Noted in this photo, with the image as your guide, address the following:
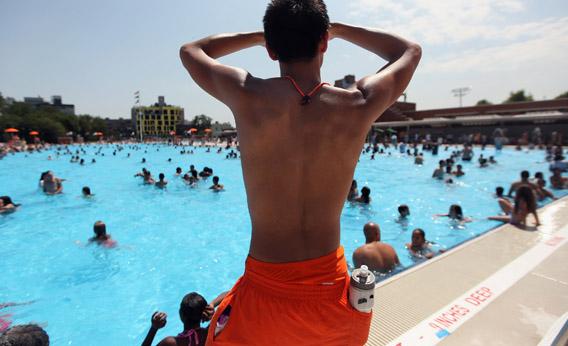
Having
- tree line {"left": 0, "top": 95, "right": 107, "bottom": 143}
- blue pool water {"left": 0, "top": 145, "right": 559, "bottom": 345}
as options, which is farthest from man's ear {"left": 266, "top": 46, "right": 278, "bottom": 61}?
tree line {"left": 0, "top": 95, "right": 107, "bottom": 143}

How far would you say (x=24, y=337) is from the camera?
6.73 ft

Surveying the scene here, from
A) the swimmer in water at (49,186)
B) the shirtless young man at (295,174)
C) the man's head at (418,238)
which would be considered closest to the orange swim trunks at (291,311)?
the shirtless young man at (295,174)

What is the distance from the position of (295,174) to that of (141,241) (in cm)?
811

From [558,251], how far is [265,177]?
5.50 meters

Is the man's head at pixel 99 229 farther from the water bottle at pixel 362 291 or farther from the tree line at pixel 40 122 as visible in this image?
the tree line at pixel 40 122

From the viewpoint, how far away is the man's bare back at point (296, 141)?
45.6 inches

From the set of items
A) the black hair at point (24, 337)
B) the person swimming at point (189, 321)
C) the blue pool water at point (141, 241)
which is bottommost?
the blue pool water at point (141, 241)

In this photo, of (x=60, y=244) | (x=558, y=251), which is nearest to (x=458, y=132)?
(x=558, y=251)

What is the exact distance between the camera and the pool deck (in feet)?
9.20

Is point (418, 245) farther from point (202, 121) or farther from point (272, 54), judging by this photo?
point (202, 121)

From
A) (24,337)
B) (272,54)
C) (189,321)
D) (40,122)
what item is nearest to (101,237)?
(189,321)

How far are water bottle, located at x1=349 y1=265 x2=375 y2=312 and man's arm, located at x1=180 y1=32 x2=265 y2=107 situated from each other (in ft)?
2.68

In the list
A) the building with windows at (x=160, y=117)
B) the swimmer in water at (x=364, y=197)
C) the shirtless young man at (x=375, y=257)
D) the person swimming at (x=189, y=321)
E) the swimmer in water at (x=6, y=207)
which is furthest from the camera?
the building with windows at (x=160, y=117)

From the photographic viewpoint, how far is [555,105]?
110 ft
